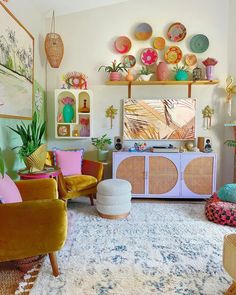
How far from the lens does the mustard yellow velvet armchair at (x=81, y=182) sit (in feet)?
9.79

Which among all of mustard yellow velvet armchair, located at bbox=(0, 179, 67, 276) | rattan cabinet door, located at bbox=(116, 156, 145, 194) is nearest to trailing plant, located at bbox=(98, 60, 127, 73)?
rattan cabinet door, located at bbox=(116, 156, 145, 194)

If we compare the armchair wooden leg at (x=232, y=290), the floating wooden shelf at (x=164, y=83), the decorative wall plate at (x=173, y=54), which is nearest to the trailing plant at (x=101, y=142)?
the floating wooden shelf at (x=164, y=83)

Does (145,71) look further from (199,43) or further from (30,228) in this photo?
(30,228)

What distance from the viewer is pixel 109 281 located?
1722mm

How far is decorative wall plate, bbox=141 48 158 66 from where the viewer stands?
381cm

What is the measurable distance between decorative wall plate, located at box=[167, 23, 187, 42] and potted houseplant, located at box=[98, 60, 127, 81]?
2.89 feet

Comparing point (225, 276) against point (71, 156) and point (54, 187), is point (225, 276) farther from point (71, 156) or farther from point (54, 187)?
point (71, 156)

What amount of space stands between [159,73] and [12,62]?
2.14 metres

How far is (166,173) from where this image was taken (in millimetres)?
3578

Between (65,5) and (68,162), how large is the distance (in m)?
2.31

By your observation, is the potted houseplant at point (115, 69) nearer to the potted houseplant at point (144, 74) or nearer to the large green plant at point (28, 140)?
the potted houseplant at point (144, 74)

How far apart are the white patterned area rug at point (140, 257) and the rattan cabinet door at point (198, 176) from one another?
0.61m

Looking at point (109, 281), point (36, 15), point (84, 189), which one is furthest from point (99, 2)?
point (109, 281)

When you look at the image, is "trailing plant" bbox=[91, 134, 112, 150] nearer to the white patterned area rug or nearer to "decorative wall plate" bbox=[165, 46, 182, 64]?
the white patterned area rug
